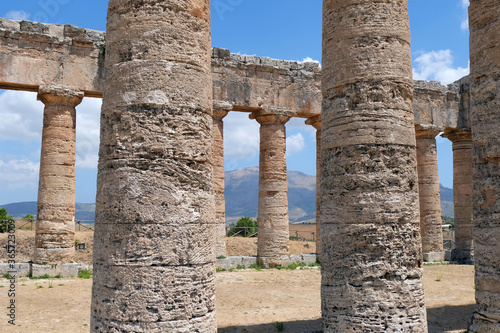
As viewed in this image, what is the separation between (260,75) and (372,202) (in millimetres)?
15260

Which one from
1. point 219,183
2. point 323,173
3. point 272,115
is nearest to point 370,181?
point 323,173

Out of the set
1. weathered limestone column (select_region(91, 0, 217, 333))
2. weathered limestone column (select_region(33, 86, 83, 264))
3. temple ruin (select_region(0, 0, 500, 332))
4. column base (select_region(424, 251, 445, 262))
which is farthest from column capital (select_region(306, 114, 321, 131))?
weathered limestone column (select_region(91, 0, 217, 333))

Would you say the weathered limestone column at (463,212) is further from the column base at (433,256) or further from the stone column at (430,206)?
the stone column at (430,206)

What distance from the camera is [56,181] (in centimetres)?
1753

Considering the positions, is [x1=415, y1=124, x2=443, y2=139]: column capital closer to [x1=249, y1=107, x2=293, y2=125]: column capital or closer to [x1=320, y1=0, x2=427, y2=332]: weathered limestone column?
[x1=249, y1=107, x2=293, y2=125]: column capital

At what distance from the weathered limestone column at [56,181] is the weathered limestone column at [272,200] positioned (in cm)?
806

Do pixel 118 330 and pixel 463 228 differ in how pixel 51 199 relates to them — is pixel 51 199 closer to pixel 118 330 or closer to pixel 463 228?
pixel 118 330

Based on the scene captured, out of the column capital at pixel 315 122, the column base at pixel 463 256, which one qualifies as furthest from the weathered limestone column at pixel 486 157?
the column base at pixel 463 256

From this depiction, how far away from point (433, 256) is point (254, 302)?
14436mm

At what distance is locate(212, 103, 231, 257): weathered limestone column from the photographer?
20000 millimetres

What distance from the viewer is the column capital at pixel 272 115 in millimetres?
21703

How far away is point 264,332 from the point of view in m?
10.4

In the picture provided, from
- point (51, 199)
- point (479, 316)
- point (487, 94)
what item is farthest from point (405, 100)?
point (51, 199)

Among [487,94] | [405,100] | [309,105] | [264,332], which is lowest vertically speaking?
[264,332]
